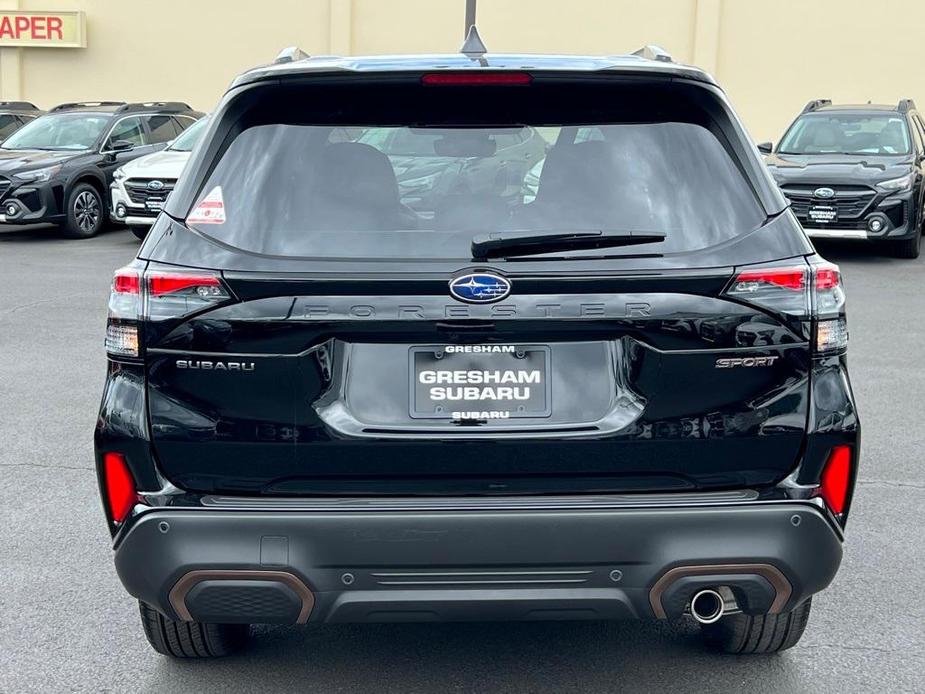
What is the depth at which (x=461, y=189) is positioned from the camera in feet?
10.5

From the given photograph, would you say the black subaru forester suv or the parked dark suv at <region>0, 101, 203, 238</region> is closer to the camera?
the black subaru forester suv

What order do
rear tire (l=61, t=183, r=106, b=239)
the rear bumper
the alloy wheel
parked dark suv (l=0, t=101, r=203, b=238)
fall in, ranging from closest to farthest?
the rear bumper, parked dark suv (l=0, t=101, r=203, b=238), rear tire (l=61, t=183, r=106, b=239), the alloy wheel

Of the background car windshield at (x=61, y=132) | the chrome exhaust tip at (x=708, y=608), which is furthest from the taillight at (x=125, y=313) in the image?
the background car windshield at (x=61, y=132)

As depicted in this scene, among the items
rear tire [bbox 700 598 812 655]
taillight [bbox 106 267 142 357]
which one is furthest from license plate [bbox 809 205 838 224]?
taillight [bbox 106 267 142 357]

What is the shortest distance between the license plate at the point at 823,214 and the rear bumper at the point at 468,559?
11.5 m

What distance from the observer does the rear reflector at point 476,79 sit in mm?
3201

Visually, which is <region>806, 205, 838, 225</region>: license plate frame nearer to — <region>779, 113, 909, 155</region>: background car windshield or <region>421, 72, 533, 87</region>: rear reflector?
<region>779, 113, 909, 155</region>: background car windshield

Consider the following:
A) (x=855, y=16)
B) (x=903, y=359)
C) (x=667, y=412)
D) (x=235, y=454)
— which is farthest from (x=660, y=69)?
(x=855, y=16)

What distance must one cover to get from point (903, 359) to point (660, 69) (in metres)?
6.44

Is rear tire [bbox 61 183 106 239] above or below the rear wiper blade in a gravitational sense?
below

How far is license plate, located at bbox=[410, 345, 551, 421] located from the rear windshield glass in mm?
249

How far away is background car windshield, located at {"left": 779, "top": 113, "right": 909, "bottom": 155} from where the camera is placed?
1528 centimetres

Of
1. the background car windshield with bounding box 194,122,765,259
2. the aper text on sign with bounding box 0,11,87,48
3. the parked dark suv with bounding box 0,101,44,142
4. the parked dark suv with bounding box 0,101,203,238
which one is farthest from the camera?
the aper text on sign with bounding box 0,11,87,48

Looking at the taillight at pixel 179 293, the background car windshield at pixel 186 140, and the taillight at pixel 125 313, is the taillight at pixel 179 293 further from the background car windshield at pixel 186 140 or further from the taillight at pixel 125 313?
the background car windshield at pixel 186 140
